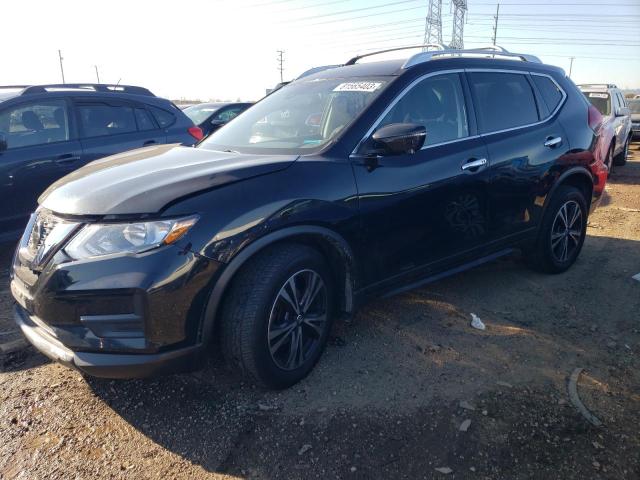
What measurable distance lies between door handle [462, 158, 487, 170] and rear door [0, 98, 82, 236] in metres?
→ 4.00

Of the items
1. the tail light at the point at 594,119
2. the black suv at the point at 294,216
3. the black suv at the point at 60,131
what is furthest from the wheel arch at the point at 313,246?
the tail light at the point at 594,119

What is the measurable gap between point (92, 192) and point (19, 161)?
2923 millimetres

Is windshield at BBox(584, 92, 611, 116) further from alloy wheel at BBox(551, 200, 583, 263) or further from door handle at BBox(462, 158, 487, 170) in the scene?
door handle at BBox(462, 158, 487, 170)

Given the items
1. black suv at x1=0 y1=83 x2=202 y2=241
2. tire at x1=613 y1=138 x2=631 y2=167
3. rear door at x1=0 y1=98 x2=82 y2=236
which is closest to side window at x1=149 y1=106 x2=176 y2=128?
black suv at x1=0 y1=83 x2=202 y2=241

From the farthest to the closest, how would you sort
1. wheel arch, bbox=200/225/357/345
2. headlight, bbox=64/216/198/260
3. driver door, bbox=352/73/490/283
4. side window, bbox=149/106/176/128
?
side window, bbox=149/106/176/128
driver door, bbox=352/73/490/283
wheel arch, bbox=200/225/357/345
headlight, bbox=64/216/198/260

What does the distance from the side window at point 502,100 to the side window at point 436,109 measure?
0.68 feet

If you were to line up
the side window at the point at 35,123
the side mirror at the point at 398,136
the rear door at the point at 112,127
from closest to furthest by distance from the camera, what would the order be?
1. the side mirror at the point at 398,136
2. the side window at the point at 35,123
3. the rear door at the point at 112,127

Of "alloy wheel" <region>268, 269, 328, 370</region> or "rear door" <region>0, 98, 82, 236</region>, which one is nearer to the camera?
"alloy wheel" <region>268, 269, 328, 370</region>

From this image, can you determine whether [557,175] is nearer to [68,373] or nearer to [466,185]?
[466,185]

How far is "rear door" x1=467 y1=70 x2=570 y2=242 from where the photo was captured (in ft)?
12.2

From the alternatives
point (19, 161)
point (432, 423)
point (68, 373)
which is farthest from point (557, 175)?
point (19, 161)

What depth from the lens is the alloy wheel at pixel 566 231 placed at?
4.42 meters

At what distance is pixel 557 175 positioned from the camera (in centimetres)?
421

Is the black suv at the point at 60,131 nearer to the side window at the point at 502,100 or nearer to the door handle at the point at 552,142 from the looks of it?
the side window at the point at 502,100
